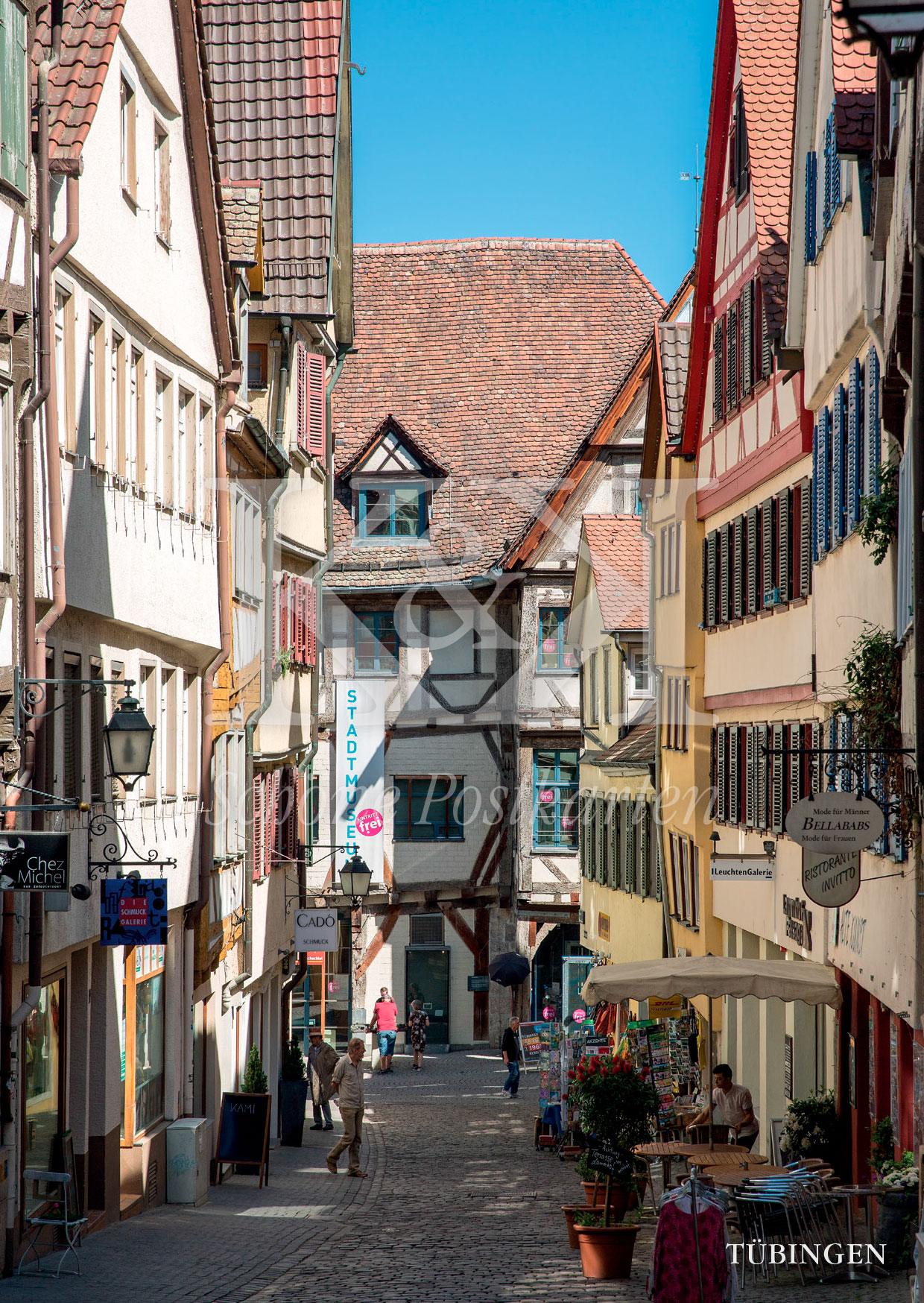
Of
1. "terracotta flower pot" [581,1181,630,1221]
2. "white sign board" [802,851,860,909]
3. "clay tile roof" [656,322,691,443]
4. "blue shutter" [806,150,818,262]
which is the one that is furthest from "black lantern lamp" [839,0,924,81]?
"clay tile roof" [656,322,691,443]

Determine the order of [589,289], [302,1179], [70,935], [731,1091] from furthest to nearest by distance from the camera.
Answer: [589,289]
[302,1179]
[731,1091]
[70,935]

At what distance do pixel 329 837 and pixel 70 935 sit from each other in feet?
70.8

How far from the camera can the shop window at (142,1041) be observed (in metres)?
15.6

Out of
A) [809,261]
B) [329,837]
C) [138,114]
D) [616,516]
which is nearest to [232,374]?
[138,114]

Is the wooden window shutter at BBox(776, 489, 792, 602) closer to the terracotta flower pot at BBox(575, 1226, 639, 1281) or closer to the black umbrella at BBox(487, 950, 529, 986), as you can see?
the terracotta flower pot at BBox(575, 1226, 639, 1281)

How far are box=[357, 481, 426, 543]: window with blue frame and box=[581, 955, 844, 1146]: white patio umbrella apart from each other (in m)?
21.4

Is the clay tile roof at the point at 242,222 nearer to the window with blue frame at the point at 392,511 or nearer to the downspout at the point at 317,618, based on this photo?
the downspout at the point at 317,618

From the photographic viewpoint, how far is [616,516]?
32.8m

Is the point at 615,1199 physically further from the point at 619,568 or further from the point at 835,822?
the point at 619,568

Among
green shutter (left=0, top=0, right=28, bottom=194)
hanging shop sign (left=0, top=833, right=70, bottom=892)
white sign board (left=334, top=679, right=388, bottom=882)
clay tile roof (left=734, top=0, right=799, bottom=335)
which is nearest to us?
hanging shop sign (left=0, top=833, right=70, bottom=892)

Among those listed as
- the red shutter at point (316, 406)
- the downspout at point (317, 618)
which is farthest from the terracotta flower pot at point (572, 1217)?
the red shutter at point (316, 406)

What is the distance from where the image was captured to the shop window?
1555 cm

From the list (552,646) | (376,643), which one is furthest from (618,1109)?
(376,643)

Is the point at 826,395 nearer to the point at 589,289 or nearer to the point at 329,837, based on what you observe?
the point at 329,837
